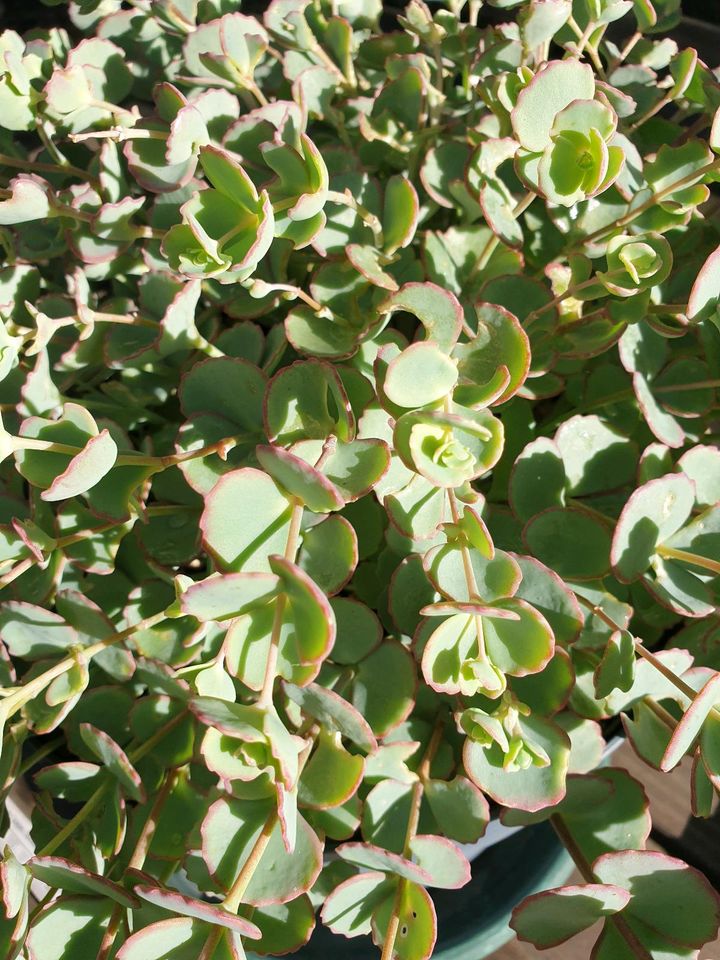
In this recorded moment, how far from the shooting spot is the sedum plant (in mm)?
347

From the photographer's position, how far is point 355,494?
1.12 feet

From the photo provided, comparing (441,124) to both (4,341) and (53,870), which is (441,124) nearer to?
(4,341)

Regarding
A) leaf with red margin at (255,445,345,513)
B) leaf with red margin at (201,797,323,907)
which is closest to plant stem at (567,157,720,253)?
leaf with red margin at (255,445,345,513)

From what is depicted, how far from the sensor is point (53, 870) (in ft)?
1.19

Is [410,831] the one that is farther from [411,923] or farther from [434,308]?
[434,308]

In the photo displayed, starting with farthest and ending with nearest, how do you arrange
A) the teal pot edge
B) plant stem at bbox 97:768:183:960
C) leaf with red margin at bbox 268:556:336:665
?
the teal pot edge < plant stem at bbox 97:768:183:960 < leaf with red margin at bbox 268:556:336:665

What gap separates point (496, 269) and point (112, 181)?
22cm

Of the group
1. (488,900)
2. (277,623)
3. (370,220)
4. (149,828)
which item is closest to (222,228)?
(370,220)

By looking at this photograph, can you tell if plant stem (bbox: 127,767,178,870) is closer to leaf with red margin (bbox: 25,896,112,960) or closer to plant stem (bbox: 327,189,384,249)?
leaf with red margin (bbox: 25,896,112,960)

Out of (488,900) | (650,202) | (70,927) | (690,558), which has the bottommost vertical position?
(488,900)

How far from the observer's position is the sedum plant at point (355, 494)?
347 millimetres

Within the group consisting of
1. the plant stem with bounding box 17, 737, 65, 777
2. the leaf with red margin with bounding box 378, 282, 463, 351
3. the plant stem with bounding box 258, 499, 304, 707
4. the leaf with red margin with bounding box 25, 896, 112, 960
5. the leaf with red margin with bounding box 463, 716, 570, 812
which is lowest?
the plant stem with bounding box 17, 737, 65, 777

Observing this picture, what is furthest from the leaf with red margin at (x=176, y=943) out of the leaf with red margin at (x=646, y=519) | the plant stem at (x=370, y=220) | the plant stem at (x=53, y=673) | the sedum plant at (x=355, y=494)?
the plant stem at (x=370, y=220)

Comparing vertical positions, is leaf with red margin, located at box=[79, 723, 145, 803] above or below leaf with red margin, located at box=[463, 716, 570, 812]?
below
